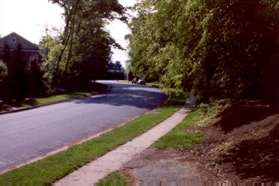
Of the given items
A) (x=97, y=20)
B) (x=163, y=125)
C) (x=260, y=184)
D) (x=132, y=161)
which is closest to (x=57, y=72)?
(x=97, y=20)

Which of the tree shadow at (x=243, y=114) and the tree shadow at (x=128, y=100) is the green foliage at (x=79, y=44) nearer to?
the tree shadow at (x=128, y=100)

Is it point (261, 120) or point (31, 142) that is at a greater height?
point (261, 120)

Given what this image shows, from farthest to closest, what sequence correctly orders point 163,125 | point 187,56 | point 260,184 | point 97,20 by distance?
point 97,20 → point 163,125 → point 187,56 → point 260,184

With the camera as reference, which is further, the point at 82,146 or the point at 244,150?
the point at 82,146

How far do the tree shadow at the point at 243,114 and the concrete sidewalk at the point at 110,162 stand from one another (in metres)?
2.33

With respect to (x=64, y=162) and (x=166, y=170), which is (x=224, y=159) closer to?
(x=166, y=170)

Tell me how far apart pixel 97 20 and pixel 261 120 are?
47.0 meters

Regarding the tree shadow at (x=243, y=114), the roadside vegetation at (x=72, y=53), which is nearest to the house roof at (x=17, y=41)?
the roadside vegetation at (x=72, y=53)

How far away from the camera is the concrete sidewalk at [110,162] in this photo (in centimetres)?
1007

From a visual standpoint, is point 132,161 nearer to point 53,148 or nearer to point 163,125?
point 53,148

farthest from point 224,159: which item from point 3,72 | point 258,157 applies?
point 3,72

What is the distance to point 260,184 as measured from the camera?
8414mm

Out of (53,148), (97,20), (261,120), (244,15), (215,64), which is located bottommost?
(53,148)

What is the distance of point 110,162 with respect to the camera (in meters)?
12.2
